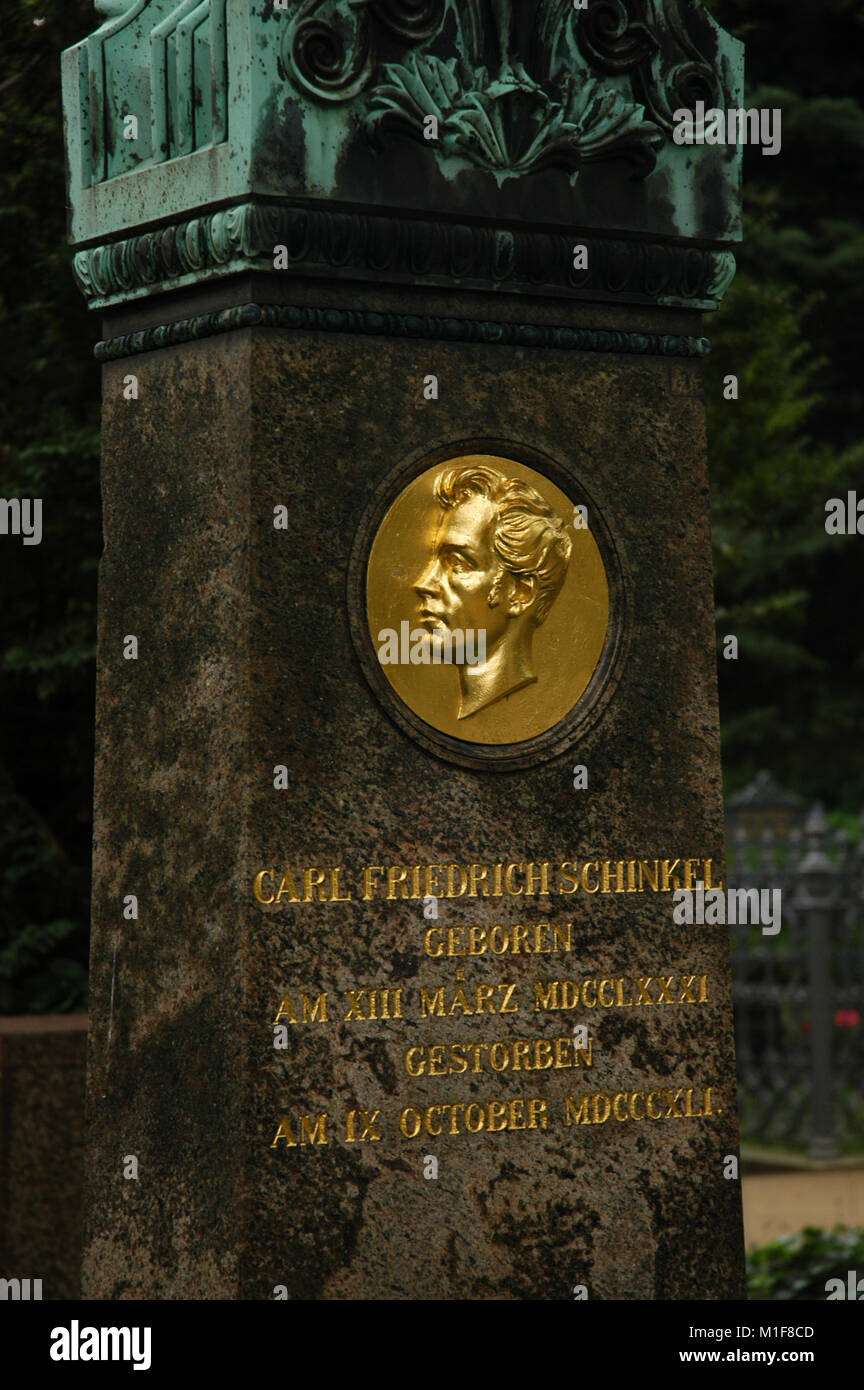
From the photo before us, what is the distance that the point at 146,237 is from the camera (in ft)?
15.4

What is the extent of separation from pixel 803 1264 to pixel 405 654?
430 centimetres

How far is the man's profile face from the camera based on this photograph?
15.1 ft

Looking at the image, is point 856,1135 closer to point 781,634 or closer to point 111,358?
point 111,358

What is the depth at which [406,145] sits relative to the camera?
4.54 metres

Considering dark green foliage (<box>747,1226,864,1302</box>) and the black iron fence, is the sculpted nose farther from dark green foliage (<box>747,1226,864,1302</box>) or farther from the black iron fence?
the black iron fence

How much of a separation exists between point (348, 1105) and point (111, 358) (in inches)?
68.9

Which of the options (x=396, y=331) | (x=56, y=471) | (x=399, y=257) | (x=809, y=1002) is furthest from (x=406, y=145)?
(x=809, y=1002)

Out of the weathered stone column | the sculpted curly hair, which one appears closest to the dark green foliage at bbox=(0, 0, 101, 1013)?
the weathered stone column
